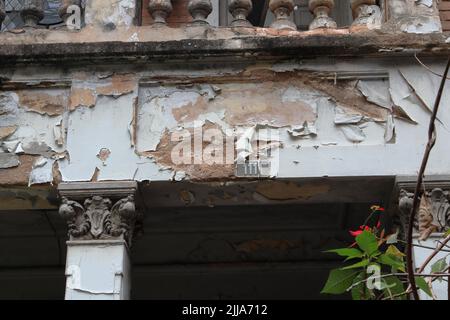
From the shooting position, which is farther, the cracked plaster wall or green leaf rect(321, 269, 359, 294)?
the cracked plaster wall

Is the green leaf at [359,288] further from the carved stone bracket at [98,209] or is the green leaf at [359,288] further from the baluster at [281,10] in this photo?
the baluster at [281,10]

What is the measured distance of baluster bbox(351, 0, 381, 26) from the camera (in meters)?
Answer: 8.85

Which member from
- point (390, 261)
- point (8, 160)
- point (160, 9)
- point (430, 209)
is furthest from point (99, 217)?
point (390, 261)

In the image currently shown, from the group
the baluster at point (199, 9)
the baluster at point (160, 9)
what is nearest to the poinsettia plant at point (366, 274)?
the baluster at point (199, 9)

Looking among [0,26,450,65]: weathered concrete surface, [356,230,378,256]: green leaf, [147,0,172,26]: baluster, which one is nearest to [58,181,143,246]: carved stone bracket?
[0,26,450,65]: weathered concrete surface

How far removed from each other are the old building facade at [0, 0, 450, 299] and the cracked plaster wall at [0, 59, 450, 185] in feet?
0.04

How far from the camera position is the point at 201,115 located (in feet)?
27.9

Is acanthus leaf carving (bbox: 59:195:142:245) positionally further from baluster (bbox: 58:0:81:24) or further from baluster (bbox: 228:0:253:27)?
baluster (bbox: 228:0:253:27)

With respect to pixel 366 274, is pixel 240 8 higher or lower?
higher

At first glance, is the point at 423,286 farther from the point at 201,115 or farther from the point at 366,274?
the point at 201,115

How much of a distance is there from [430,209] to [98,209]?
2.71 metres

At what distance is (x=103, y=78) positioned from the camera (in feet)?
28.3
